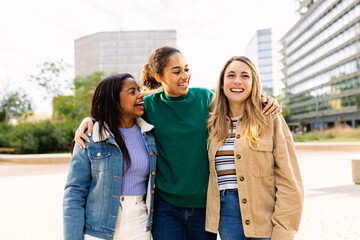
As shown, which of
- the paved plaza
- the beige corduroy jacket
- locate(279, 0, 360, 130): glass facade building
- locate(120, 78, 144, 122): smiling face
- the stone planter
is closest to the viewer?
the beige corduroy jacket

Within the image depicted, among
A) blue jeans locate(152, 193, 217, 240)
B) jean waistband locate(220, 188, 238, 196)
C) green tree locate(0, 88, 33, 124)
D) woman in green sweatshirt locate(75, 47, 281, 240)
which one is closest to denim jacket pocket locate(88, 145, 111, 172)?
woman in green sweatshirt locate(75, 47, 281, 240)

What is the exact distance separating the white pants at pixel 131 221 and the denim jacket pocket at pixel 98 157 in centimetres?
29

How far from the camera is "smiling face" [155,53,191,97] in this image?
2658 mm

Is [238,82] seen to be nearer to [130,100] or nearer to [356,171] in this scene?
[130,100]

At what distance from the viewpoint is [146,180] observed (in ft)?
8.05

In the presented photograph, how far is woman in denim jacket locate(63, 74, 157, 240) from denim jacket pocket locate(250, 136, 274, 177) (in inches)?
30.4

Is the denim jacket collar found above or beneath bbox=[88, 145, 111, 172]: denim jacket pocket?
above

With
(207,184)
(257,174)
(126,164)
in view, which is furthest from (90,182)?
(257,174)

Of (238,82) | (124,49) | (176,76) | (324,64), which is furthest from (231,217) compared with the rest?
(124,49)

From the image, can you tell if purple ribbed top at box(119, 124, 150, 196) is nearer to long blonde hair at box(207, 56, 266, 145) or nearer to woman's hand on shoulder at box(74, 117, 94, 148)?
woman's hand on shoulder at box(74, 117, 94, 148)

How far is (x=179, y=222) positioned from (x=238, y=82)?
1.21 m

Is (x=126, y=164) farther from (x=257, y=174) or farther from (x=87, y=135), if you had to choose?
(x=257, y=174)

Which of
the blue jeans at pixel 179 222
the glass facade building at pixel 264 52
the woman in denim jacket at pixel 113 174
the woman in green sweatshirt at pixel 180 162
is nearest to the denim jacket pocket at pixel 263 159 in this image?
the woman in green sweatshirt at pixel 180 162

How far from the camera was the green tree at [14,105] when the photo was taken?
35.9 meters
